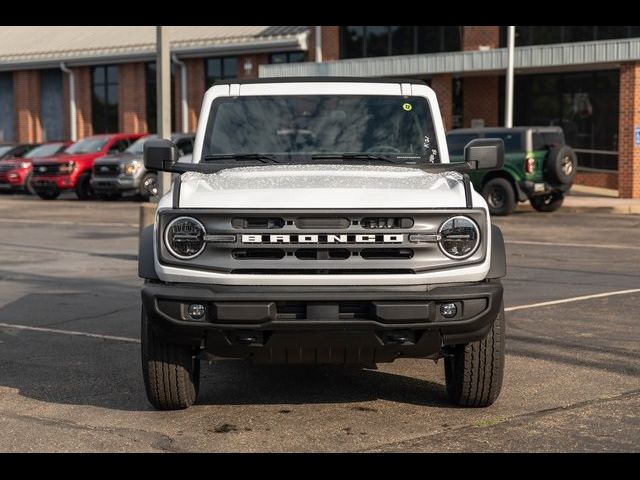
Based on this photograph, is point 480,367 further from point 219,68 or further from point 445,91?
point 219,68

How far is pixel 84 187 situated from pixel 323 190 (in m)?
25.0

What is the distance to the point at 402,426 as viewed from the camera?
18.4 ft

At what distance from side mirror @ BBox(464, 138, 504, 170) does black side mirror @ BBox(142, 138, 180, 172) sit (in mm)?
1843

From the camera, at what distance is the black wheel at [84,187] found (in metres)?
29.5

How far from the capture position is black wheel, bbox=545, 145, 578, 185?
20.9 m

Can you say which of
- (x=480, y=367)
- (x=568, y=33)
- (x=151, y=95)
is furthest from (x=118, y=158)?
(x=480, y=367)

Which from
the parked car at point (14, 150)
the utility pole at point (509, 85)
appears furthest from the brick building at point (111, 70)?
the utility pole at point (509, 85)

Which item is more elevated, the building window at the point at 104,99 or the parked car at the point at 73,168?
the building window at the point at 104,99

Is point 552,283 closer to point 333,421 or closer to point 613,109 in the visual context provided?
point 333,421

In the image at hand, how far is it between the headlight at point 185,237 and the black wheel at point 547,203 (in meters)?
17.7

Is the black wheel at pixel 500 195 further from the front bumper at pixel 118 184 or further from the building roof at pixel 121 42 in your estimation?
the building roof at pixel 121 42

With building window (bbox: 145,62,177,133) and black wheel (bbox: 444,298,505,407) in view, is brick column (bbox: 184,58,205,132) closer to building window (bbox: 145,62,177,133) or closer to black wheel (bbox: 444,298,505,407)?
building window (bbox: 145,62,177,133)

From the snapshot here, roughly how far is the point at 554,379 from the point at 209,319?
2.53 meters

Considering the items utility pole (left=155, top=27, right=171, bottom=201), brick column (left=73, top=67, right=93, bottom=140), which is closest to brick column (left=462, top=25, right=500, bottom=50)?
brick column (left=73, top=67, right=93, bottom=140)
